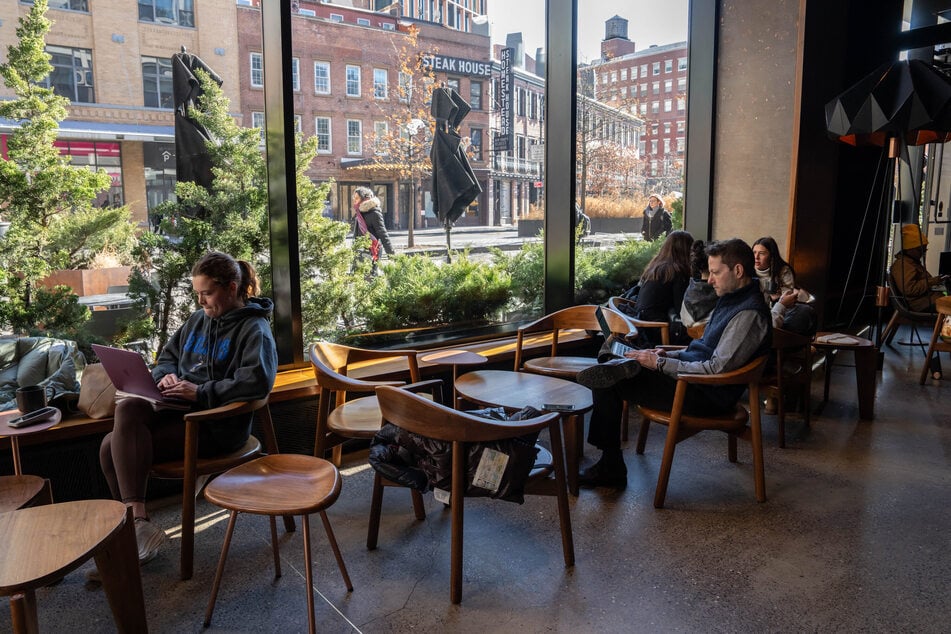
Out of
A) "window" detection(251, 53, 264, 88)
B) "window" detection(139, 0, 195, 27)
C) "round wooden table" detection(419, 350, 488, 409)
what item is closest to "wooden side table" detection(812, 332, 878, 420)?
"round wooden table" detection(419, 350, 488, 409)

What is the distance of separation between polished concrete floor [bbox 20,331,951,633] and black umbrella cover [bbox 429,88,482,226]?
195cm

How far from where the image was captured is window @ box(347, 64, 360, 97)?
4.14 meters

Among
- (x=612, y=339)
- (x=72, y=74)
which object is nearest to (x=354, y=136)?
(x=72, y=74)

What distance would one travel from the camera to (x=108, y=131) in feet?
11.4

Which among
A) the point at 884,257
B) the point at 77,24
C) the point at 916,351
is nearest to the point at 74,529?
the point at 77,24

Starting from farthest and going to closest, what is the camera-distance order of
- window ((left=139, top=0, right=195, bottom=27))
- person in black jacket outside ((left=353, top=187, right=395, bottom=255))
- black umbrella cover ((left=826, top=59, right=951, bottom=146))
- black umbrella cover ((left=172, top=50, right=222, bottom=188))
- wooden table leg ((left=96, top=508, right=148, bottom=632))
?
black umbrella cover ((left=826, top=59, right=951, bottom=146)) < person in black jacket outside ((left=353, top=187, right=395, bottom=255)) < black umbrella cover ((left=172, top=50, right=222, bottom=188)) < window ((left=139, top=0, right=195, bottom=27)) < wooden table leg ((left=96, top=508, right=148, bottom=632))

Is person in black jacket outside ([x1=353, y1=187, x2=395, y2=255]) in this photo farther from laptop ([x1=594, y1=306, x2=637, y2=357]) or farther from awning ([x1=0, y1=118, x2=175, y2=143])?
laptop ([x1=594, y1=306, x2=637, y2=357])

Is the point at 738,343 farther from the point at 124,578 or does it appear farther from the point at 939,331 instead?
the point at 939,331

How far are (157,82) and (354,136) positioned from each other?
1089 millimetres

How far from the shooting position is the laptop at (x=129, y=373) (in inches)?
101

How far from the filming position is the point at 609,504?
3176 mm

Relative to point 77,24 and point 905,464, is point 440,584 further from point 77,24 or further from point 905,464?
point 77,24

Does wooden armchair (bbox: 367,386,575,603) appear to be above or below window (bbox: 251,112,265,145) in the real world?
Result: below

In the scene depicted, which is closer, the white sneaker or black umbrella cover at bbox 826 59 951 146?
the white sneaker
